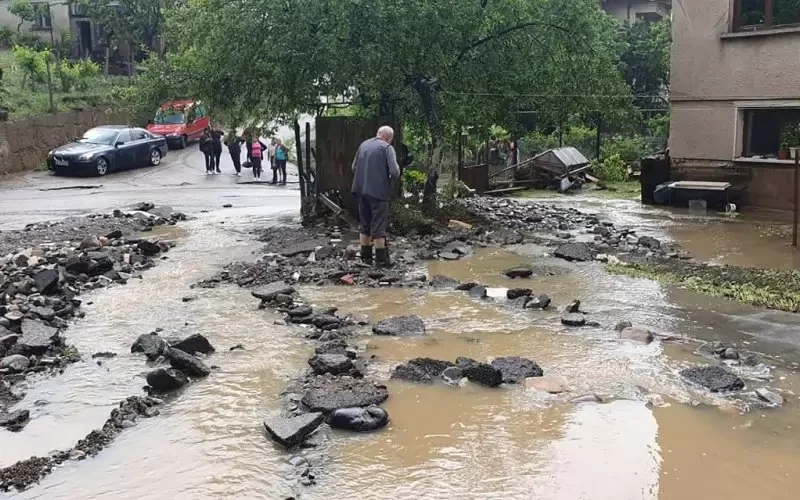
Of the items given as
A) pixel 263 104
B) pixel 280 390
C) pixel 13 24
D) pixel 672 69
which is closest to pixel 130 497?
pixel 280 390

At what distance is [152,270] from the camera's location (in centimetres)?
1101

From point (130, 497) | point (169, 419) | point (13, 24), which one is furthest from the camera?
point (13, 24)

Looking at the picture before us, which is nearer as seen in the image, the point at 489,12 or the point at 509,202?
the point at 489,12

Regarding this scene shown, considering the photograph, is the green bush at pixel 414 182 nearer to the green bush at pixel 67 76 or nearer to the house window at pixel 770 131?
the house window at pixel 770 131

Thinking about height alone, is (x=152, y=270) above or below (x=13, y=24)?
below

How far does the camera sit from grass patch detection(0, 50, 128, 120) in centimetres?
2730

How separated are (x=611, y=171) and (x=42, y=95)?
20.6 m

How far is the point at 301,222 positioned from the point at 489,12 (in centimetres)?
512

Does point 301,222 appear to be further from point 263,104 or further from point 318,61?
point 318,61

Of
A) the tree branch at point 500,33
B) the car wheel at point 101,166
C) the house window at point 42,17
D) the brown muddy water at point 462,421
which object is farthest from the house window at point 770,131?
the house window at point 42,17

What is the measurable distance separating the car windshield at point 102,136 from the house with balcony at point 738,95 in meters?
17.6

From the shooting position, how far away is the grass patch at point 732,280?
864 cm

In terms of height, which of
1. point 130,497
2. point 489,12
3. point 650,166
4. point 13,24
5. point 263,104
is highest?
point 13,24

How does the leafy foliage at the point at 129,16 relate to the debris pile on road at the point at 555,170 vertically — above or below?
above
